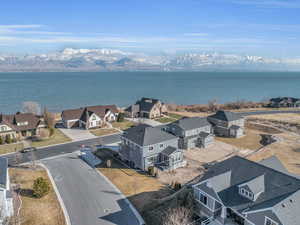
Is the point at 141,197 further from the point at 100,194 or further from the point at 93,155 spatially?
the point at 93,155

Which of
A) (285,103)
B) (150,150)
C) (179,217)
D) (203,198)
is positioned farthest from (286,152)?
(285,103)

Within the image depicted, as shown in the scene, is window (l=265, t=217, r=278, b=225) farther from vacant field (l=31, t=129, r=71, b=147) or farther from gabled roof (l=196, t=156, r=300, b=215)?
vacant field (l=31, t=129, r=71, b=147)

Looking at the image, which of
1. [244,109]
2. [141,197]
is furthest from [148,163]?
[244,109]

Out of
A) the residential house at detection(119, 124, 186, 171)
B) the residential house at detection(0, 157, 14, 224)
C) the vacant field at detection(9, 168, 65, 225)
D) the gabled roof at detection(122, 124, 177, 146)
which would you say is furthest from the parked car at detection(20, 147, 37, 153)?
the residential house at detection(0, 157, 14, 224)

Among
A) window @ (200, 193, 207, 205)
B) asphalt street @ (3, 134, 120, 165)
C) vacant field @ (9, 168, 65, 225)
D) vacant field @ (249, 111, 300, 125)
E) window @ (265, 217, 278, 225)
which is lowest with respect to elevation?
vacant field @ (9, 168, 65, 225)

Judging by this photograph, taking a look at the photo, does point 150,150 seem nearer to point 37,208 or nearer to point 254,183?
point 37,208
